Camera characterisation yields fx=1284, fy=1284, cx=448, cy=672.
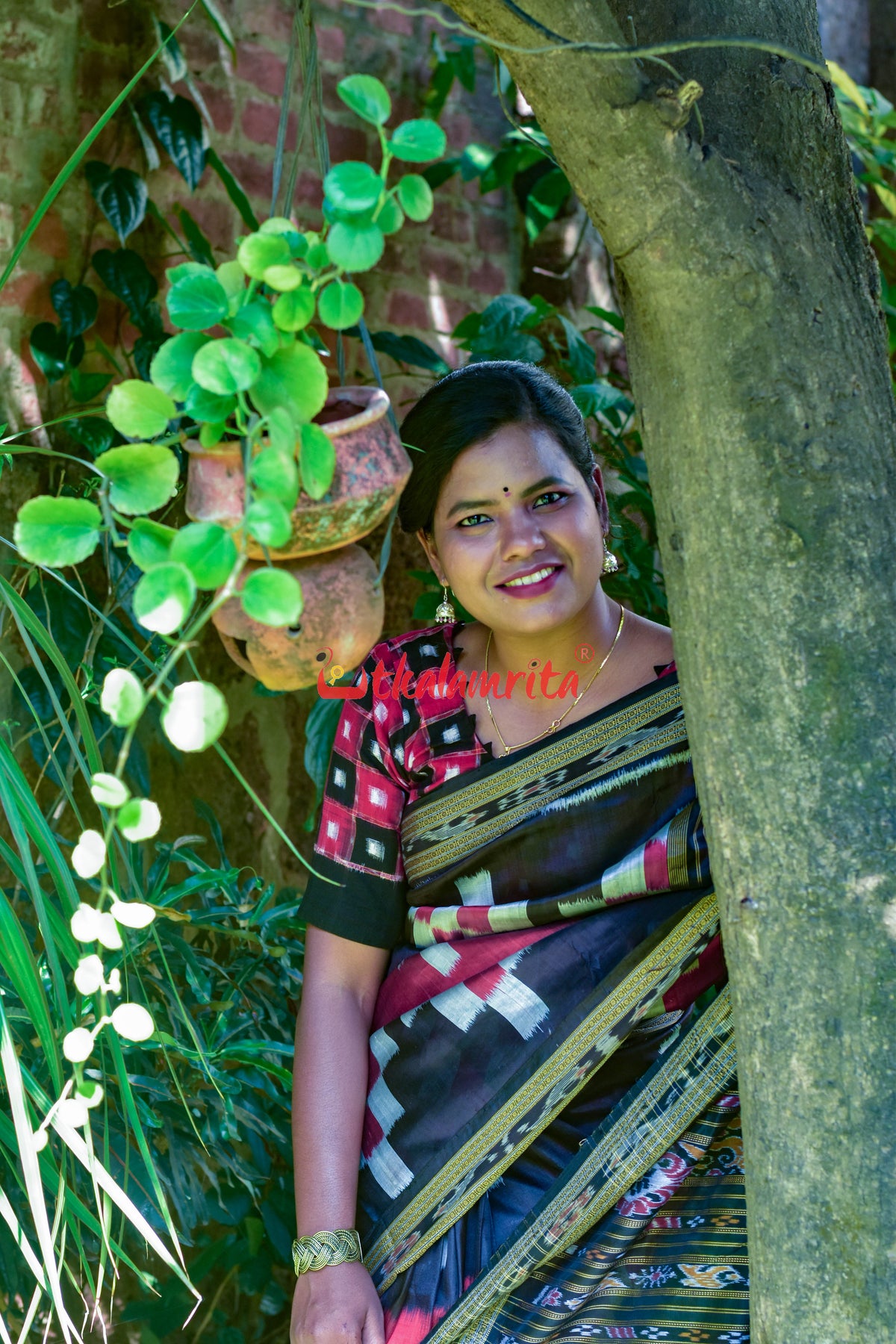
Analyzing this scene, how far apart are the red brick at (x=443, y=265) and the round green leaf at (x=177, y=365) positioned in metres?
2.05

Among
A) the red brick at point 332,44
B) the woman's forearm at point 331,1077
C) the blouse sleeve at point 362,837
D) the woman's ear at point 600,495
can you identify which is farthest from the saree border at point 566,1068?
the red brick at point 332,44

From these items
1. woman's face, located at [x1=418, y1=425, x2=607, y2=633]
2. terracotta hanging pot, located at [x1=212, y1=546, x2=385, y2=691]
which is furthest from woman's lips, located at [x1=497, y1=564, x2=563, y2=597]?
terracotta hanging pot, located at [x1=212, y1=546, x2=385, y2=691]

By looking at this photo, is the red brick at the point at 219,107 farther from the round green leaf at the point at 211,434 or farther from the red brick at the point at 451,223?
the round green leaf at the point at 211,434

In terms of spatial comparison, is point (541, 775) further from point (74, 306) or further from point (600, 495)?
point (74, 306)

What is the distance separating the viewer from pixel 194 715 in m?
0.71

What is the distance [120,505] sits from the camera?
0.78 metres

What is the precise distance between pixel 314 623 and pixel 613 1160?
84 cm

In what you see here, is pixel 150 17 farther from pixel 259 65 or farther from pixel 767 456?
pixel 767 456

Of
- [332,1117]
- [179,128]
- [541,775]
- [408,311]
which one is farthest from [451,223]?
[332,1117]

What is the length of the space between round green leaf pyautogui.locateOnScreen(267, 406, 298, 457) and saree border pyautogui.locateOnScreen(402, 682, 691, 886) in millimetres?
937

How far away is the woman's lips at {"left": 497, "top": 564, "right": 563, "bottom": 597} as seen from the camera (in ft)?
5.17

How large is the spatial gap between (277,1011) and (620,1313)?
2.61 ft

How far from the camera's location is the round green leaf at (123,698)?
724mm

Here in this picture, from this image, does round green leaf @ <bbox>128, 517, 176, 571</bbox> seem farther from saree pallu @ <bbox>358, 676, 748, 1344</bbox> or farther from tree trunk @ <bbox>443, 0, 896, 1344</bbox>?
saree pallu @ <bbox>358, 676, 748, 1344</bbox>
